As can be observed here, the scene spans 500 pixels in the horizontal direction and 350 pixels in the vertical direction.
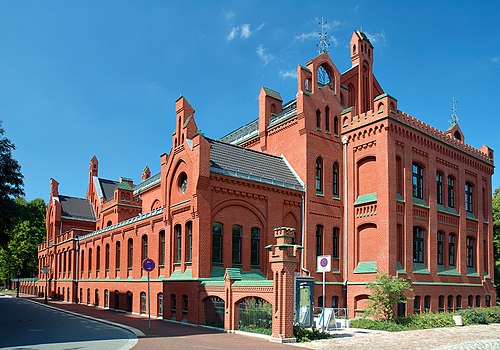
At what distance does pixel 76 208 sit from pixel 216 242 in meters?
37.9

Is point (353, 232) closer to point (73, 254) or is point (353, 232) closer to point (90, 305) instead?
point (90, 305)

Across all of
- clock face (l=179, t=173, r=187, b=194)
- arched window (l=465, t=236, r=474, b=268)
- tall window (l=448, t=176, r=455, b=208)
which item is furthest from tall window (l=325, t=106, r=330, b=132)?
arched window (l=465, t=236, r=474, b=268)

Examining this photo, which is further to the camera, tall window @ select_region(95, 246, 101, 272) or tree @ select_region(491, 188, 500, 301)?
tree @ select_region(491, 188, 500, 301)

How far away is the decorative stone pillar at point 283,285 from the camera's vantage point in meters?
19.1

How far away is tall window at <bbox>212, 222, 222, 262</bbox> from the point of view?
26.8m

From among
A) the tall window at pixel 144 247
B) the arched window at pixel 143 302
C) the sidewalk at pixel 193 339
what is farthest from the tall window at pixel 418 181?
the arched window at pixel 143 302

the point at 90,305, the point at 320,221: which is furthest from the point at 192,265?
the point at 90,305

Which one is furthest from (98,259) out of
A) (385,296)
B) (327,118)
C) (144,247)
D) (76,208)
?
(385,296)

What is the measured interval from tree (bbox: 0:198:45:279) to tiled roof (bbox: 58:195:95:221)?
1463 cm

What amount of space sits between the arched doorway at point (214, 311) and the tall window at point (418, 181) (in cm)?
1496

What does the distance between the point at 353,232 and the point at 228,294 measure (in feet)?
38.5

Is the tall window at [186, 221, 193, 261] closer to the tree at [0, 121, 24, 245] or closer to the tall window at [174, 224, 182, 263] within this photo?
the tall window at [174, 224, 182, 263]

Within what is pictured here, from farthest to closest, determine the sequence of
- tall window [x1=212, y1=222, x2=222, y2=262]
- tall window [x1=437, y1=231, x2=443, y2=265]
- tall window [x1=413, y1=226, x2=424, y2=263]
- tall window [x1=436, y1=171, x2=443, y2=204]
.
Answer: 1. tall window [x1=436, y1=171, x2=443, y2=204]
2. tall window [x1=437, y1=231, x2=443, y2=265]
3. tall window [x1=413, y1=226, x2=424, y2=263]
4. tall window [x1=212, y1=222, x2=222, y2=262]

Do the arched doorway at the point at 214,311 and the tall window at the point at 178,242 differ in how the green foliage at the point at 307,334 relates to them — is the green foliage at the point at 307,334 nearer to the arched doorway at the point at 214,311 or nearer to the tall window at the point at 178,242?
the arched doorway at the point at 214,311
